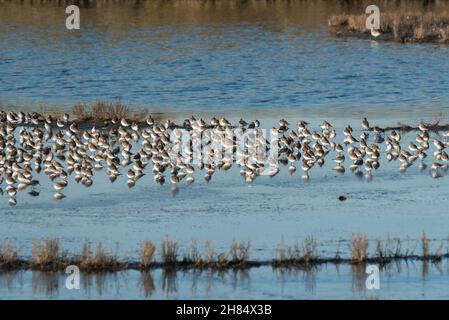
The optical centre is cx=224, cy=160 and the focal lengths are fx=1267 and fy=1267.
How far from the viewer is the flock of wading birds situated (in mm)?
20250

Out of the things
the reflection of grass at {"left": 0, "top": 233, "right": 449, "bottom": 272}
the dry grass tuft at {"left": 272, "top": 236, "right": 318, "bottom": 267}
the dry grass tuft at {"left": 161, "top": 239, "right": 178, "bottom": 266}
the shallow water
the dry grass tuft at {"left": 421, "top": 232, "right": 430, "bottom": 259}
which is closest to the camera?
the shallow water

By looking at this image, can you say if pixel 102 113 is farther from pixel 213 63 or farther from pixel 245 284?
pixel 213 63

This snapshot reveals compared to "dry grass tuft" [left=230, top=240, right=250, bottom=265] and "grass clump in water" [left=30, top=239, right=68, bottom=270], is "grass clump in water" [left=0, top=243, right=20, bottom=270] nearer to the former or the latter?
"grass clump in water" [left=30, top=239, right=68, bottom=270]

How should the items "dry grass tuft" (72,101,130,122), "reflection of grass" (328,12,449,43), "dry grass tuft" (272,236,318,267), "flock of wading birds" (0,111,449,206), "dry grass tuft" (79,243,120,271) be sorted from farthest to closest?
"reflection of grass" (328,12,449,43) → "dry grass tuft" (72,101,130,122) → "flock of wading birds" (0,111,449,206) → "dry grass tuft" (272,236,318,267) → "dry grass tuft" (79,243,120,271)

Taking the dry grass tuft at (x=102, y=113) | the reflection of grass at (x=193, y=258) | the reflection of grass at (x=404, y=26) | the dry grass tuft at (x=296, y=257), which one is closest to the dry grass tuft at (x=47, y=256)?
the reflection of grass at (x=193, y=258)

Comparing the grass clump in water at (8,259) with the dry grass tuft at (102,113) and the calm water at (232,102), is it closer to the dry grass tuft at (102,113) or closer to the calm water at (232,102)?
the calm water at (232,102)

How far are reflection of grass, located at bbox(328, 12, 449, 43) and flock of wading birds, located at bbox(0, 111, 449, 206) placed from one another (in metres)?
20.7

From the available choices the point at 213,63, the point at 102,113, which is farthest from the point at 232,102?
the point at 213,63

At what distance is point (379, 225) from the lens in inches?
656

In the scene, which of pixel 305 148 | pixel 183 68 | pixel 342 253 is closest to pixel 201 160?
pixel 305 148

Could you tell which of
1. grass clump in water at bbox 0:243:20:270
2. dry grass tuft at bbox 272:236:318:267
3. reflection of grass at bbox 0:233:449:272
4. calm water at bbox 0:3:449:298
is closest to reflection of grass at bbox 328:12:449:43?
calm water at bbox 0:3:449:298

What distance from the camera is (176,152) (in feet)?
70.6
